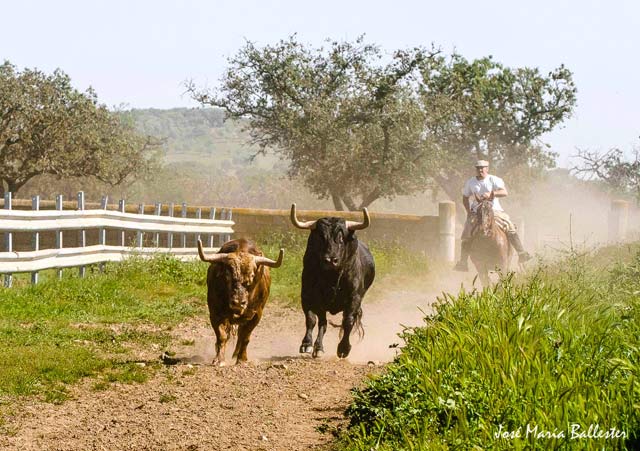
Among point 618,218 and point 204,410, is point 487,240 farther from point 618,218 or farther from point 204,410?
point 618,218

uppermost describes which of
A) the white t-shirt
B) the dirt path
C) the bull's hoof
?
the white t-shirt

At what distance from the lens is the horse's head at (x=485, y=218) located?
16766mm

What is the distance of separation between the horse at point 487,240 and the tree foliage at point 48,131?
853 inches

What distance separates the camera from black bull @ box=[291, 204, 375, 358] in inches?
450

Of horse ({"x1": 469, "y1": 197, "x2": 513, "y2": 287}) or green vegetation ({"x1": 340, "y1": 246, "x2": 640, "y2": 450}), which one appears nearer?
green vegetation ({"x1": 340, "y1": 246, "x2": 640, "y2": 450})

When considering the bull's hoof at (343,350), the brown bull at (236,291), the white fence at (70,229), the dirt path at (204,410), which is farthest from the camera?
the white fence at (70,229)

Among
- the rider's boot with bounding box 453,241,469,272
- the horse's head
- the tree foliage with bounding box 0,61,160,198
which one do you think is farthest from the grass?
the tree foliage with bounding box 0,61,160,198

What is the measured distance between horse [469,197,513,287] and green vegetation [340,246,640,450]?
7.32 meters

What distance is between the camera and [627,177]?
163 feet

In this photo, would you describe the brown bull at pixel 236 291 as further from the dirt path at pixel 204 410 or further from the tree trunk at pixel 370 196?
the tree trunk at pixel 370 196

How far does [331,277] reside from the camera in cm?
1169

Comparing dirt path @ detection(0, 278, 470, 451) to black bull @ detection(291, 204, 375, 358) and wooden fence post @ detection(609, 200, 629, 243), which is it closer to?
black bull @ detection(291, 204, 375, 358)

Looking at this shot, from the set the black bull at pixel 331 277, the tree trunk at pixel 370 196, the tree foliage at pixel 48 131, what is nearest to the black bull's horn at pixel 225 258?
the black bull at pixel 331 277

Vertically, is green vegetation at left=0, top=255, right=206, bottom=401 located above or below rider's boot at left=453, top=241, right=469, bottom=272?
below
